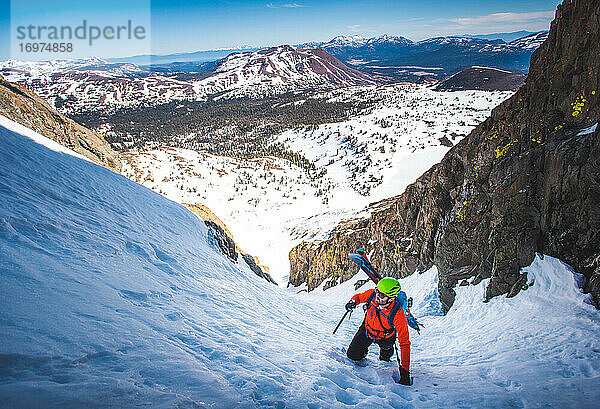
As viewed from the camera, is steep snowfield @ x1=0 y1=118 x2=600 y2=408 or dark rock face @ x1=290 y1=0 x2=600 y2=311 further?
dark rock face @ x1=290 y1=0 x2=600 y2=311

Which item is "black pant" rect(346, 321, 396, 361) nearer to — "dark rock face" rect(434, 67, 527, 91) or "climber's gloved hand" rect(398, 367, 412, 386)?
"climber's gloved hand" rect(398, 367, 412, 386)

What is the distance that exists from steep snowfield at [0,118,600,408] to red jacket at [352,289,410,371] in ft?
2.07

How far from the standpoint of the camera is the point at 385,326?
5.58m

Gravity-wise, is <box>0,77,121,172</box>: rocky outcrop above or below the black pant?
above

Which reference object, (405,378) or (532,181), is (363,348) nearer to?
(405,378)

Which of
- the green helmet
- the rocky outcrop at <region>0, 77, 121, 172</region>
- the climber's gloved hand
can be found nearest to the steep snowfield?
the climber's gloved hand

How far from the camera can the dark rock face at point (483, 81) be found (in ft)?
472

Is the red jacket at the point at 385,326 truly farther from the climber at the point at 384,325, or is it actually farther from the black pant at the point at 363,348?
the black pant at the point at 363,348

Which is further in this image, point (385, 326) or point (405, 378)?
point (385, 326)

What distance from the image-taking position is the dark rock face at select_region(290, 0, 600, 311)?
6.98 meters

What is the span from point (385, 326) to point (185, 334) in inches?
144

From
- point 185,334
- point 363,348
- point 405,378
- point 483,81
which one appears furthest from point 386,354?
point 483,81

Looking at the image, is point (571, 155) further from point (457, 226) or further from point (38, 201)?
point (38, 201)

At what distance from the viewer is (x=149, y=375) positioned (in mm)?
3678
